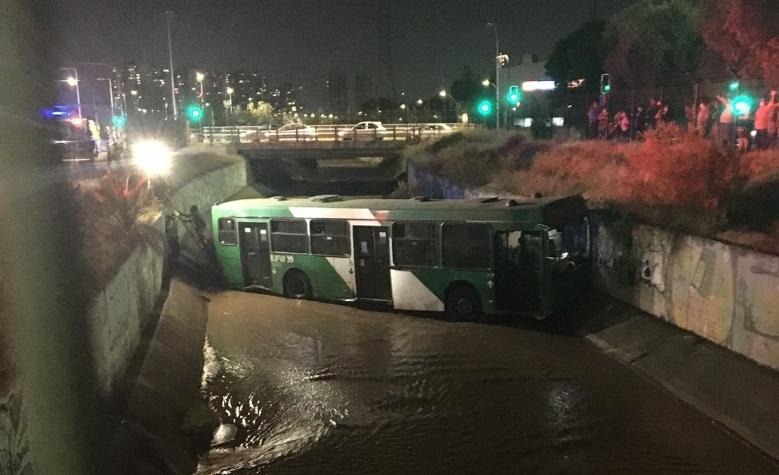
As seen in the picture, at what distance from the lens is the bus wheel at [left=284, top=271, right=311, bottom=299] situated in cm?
1712

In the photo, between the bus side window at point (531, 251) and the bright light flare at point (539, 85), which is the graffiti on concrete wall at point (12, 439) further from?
the bright light flare at point (539, 85)

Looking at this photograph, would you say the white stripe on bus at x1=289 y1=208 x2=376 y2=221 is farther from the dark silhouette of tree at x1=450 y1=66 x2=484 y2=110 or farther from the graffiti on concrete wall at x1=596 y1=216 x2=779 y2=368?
the dark silhouette of tree at x1=450 y1=66 x2=484 y2=110

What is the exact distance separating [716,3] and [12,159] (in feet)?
87.9

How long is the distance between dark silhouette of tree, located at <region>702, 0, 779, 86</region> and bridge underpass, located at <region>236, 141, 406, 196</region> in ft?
76.2

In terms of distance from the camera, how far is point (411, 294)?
49.3 feet

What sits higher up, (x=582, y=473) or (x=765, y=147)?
(x=765, y=147)

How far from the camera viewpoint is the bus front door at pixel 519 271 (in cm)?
1335

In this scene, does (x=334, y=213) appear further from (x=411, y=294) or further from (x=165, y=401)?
(x=165, y=401)

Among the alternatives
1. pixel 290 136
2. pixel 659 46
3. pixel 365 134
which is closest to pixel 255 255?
pixel 659 46

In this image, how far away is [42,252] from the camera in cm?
1018

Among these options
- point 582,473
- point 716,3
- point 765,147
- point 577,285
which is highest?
point 716,3

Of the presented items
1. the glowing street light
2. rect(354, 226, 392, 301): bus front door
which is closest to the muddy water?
rect(354, 226, 392, 301): bus front door

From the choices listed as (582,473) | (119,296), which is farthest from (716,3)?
(119,296)

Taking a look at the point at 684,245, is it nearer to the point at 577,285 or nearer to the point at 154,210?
the point at 577,285
